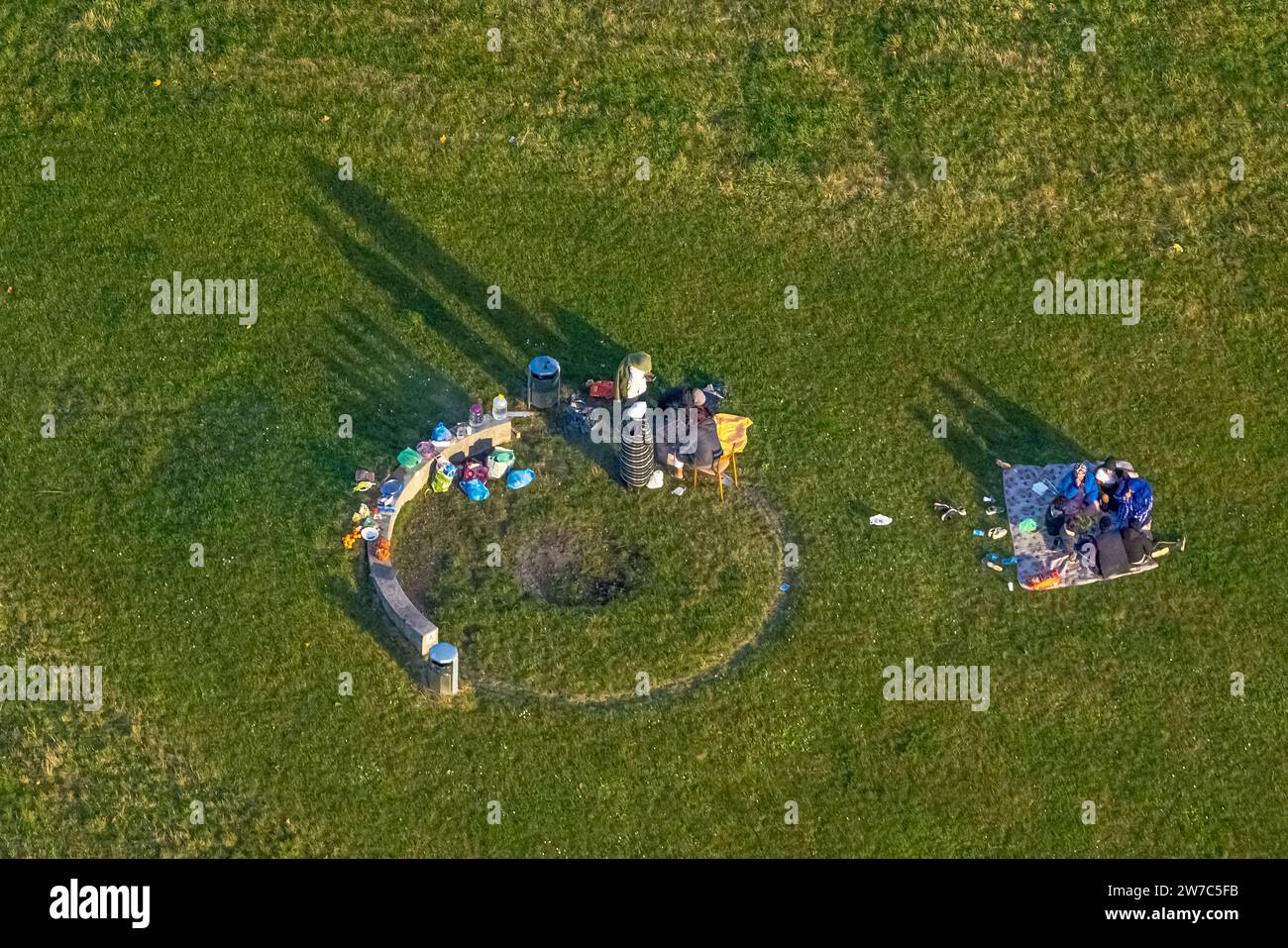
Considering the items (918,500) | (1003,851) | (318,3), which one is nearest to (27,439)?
(318,3)

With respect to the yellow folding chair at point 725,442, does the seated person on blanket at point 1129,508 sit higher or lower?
lower

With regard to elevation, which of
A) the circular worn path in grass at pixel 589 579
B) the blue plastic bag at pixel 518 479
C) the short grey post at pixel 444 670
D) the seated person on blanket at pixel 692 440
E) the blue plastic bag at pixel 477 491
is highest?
the seated person on blanket at pixel 692 440

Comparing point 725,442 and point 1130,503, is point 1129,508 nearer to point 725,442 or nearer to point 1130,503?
point 1130,503

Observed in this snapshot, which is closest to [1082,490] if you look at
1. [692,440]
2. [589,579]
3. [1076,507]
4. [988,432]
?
[1076,507]

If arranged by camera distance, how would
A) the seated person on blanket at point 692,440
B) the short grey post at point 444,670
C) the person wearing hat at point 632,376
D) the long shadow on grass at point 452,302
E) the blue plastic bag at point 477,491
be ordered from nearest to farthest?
the short grey post at point 444,670 → the blue plastic bag at point 477,491 → the seated person on blanket at point 692,440 → the person wearing hat at point 632,376 → the long shadow on grass at point 452,302

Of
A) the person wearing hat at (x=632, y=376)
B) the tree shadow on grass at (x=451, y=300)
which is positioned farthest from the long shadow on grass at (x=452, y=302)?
the person wearing hat at (x=632, y=376)

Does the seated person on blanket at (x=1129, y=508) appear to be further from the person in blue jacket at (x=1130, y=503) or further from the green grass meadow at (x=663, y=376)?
the green grass meadow at (x=663, y=376)

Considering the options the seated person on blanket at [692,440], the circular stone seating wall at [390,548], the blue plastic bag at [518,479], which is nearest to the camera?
the circular stone seating wall at [390,548]
